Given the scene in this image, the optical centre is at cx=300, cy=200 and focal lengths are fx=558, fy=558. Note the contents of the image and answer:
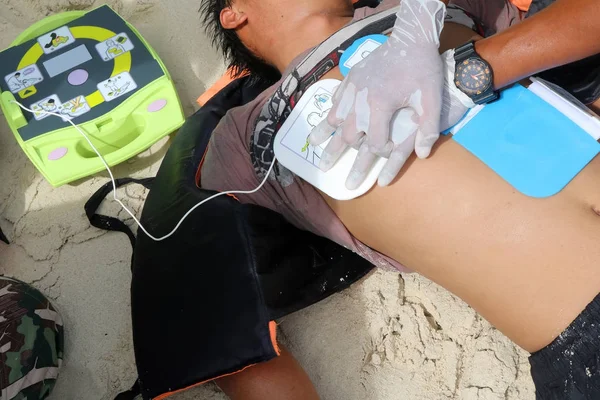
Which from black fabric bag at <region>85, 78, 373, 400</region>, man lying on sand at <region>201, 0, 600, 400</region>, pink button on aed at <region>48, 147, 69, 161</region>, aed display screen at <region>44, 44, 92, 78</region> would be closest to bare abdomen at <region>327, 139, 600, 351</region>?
man lying on sand at <region>201, 0, 600, 400</region>

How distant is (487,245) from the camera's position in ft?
3.36

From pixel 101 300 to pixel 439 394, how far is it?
93 cm

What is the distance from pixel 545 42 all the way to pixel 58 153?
4.34 ft

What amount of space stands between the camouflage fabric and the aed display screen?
665 mm

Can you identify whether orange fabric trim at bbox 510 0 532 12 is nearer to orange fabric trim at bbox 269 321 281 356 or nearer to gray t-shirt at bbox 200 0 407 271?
gray t-shirt at bbox 200 0 407 271

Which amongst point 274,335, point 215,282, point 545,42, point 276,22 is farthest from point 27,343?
point 545,42

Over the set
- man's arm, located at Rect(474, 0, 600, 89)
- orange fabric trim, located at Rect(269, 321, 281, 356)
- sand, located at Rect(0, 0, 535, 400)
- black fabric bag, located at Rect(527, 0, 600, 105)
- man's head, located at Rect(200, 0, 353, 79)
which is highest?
man's arm, located at Rect(474, 0, 600, 89)

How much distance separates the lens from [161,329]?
51.5 inches

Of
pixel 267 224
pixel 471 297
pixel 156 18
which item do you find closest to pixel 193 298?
pixel 267 224

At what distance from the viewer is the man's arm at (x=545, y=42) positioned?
0.96 meters

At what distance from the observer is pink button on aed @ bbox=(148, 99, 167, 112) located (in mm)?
1682

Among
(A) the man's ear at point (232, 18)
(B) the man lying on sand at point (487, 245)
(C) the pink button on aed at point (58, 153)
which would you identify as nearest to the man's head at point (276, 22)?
(A) the man's ear at point (232, 18)

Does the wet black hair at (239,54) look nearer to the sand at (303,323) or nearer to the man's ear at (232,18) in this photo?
the man's ear at (232,18)

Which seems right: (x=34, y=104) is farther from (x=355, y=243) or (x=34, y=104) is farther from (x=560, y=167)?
(x=560, y=167)
